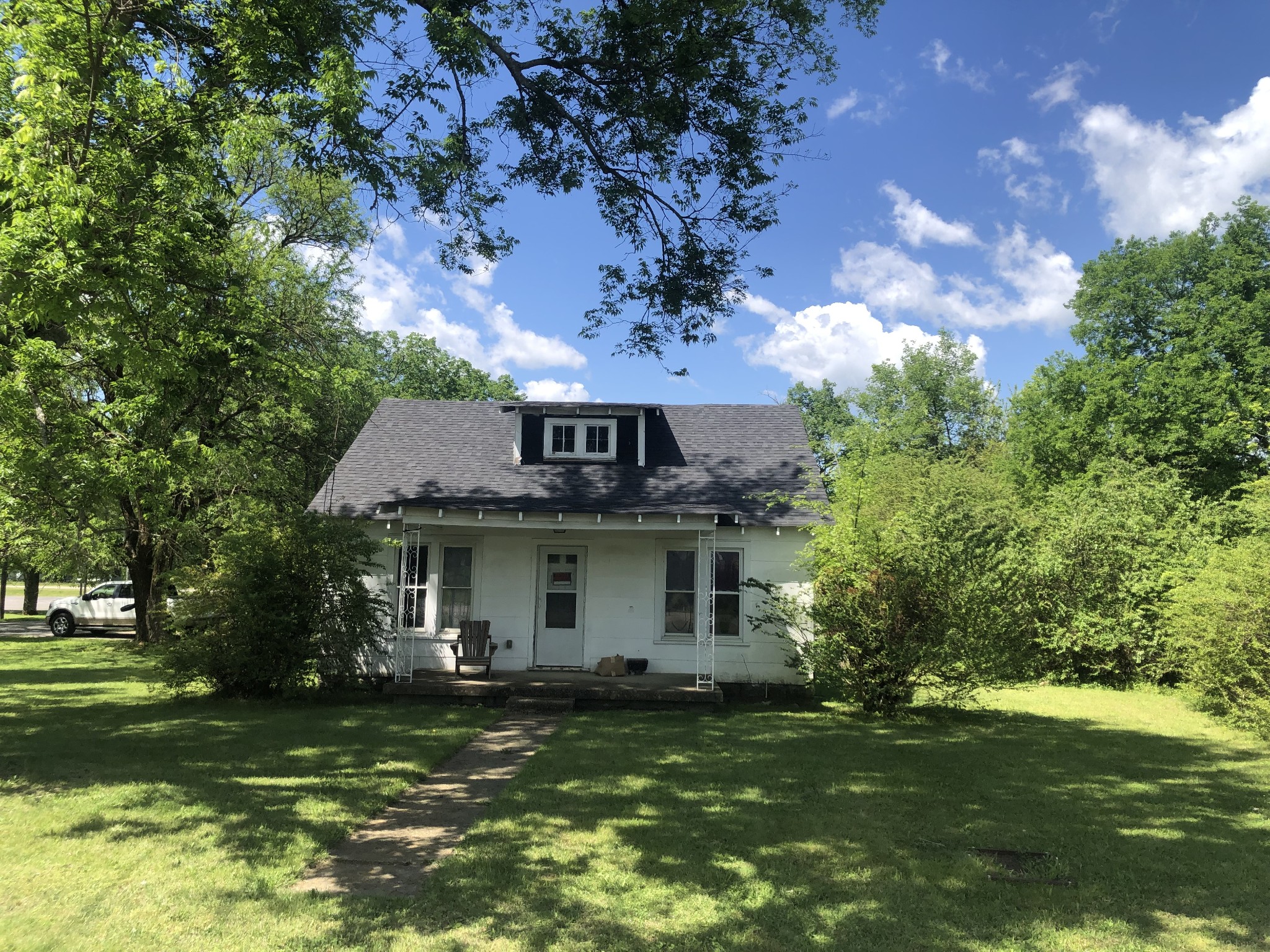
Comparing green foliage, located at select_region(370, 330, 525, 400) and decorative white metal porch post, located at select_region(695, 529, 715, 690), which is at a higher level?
green foliage, located at select_region(370, 330, 525, 400)

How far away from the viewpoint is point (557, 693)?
485 inches

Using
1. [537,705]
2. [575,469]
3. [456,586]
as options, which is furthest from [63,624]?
[537,705]

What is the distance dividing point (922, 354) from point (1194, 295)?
803 inches

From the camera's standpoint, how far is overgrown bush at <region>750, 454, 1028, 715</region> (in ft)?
35.8

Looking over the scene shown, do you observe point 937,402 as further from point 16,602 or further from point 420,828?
point 16,602

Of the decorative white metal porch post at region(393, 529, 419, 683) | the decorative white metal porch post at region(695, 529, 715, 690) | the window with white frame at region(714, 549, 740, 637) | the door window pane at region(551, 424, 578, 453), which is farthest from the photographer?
the door window pane at region(551, 424, 578, 453)

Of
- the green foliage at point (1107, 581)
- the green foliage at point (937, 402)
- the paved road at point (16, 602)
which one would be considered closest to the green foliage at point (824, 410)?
the green foliage at point (937, 402)

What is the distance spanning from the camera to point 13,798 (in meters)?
6.71

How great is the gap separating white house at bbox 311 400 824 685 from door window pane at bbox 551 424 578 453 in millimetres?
503

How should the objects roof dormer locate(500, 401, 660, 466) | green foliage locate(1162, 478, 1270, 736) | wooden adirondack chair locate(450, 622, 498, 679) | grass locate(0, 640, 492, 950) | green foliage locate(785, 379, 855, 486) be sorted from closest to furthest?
grass locate(0, 640, 492, 950) → green foliage locate(1162, 478, 1270, 736) → wooden adirondack chair locate(450, 622, 498, 679) → roof dormer locate(500, 401, 660, 466) → green foliage locate(785, 379, 855, 486)

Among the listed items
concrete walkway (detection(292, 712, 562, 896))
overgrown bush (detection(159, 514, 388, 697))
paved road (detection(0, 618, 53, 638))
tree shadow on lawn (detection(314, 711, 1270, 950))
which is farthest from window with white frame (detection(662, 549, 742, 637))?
paved road (detection(0, 618, 53, 638))

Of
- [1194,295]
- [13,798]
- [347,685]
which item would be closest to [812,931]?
[13,798]

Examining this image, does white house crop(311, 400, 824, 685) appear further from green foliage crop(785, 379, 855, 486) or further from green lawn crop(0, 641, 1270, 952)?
green foliage crop(785, 379, 855, 486)

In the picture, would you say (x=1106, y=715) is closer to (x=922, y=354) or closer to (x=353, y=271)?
(x=353, y=271)
